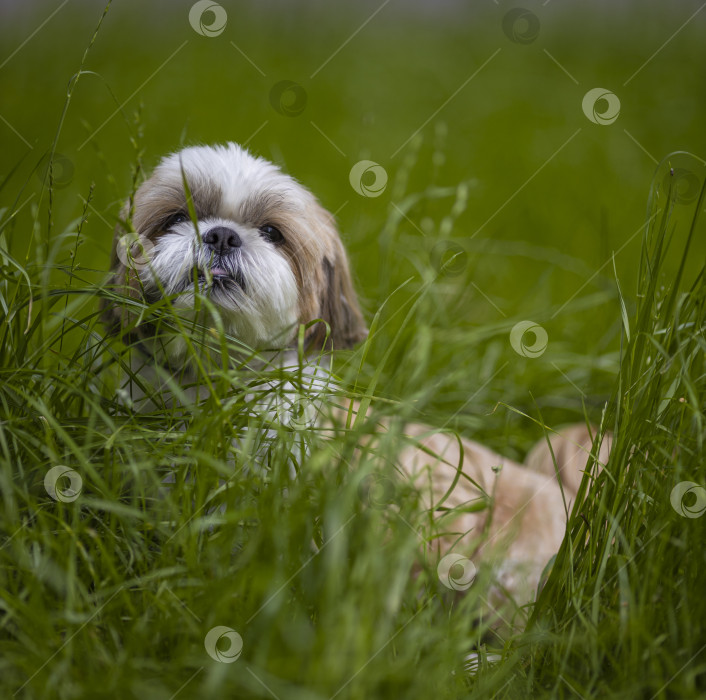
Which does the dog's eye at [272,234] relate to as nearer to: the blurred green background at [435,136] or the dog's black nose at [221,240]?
the dog's black nose at [221,240]

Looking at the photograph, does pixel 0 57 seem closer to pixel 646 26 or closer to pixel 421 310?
pixel 421 310

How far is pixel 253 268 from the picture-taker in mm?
2029

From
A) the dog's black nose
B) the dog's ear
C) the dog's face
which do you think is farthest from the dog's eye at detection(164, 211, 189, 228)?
the dog's ear

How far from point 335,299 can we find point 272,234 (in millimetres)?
358

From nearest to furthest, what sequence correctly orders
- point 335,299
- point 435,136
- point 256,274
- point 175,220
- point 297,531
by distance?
point 297,531 < point 256,274 < point 175,220 < point 335,299 < point 435,136

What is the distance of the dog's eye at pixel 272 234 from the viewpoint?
2211 millimetres

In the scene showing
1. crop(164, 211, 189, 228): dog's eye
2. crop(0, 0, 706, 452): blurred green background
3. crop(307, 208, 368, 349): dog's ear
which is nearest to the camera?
crop(164, 211, 189, 228): dog's eye

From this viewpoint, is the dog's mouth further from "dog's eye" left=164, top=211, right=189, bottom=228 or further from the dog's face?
"dog's eye" left=164, top=211, right=189, bottom=228

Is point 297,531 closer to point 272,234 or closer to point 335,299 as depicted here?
point 272,234

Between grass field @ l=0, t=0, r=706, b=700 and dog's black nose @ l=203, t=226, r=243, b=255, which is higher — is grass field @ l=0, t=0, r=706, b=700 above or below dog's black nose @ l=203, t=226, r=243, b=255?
below

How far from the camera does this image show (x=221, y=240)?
2041mm

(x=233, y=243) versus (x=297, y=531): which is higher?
(x=233, y=243)

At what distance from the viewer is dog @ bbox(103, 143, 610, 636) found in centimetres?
198

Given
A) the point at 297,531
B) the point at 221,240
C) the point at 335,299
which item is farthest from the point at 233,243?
the point at 297,531
